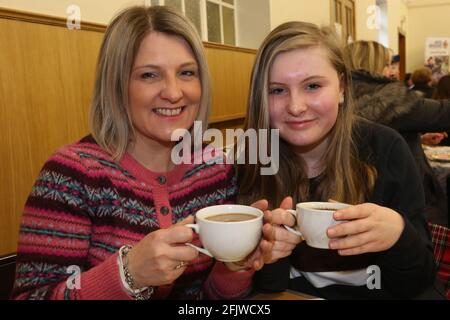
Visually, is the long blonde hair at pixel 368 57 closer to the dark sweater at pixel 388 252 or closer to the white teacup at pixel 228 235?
the dark sweater at pixel 388 252

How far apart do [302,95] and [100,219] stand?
66 cm

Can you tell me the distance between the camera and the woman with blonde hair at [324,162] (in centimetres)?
111

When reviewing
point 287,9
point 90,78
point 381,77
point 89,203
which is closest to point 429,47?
point 287,9

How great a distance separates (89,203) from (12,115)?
91 centimetres

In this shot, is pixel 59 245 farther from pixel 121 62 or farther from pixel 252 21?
pixel 252 21

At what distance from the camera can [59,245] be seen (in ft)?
3.11

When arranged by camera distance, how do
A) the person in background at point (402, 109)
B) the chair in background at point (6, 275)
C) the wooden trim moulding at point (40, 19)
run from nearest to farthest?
the chair in background at point (6, 275), the wooden trim moulding at point (40, 19), the person in background at point (402, 109)

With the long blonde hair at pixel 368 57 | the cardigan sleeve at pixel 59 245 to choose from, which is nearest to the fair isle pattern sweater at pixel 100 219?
the cardigan sleeve at pixel 59 245

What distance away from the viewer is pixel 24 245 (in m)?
0.95

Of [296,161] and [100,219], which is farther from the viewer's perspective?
[296,161]

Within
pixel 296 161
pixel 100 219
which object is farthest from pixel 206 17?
pixel 100 219

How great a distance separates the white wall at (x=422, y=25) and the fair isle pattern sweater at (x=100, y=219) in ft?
48.7

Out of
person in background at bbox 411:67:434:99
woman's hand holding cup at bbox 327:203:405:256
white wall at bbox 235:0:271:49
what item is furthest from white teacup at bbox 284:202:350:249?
person in background at bbox 411:67:434:99
